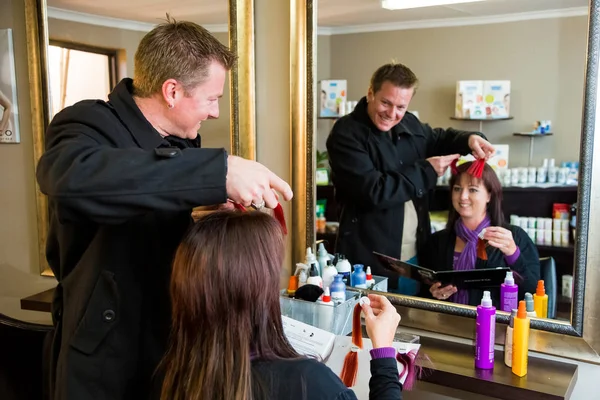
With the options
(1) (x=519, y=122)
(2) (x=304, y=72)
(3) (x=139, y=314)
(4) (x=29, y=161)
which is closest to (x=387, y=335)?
(3) (x=139, y=314)

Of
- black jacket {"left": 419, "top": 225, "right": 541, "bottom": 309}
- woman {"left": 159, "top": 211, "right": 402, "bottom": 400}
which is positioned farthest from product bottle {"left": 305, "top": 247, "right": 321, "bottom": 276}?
woman {"left": 159, "top": 211, "right": 402, "bottom": 400}

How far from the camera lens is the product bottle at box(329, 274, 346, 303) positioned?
1667 mm

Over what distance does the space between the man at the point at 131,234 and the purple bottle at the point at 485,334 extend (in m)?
0.69

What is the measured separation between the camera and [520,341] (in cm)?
142

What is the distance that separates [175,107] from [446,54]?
82 centimetres

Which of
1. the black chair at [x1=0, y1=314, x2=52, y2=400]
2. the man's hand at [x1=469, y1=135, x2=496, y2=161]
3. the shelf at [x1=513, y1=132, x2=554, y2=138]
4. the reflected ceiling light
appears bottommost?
the black chair at [x1=0, y1=314, x2=52, y2=400]

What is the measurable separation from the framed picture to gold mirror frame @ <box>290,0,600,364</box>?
131 centimetres

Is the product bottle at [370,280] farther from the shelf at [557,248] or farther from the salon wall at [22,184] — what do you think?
the salon wall at [22,184]

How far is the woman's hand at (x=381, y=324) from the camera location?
1118 mm

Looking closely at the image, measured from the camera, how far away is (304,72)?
1.83 m

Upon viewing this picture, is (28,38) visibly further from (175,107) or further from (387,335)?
(387,335)

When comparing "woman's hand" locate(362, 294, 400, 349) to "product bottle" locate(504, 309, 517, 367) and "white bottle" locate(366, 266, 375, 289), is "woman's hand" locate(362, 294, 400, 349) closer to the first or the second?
"product bottle" locate(504, 309, 517, 367)

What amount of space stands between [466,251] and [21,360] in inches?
56.9

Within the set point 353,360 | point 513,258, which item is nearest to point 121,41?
point 353,360
